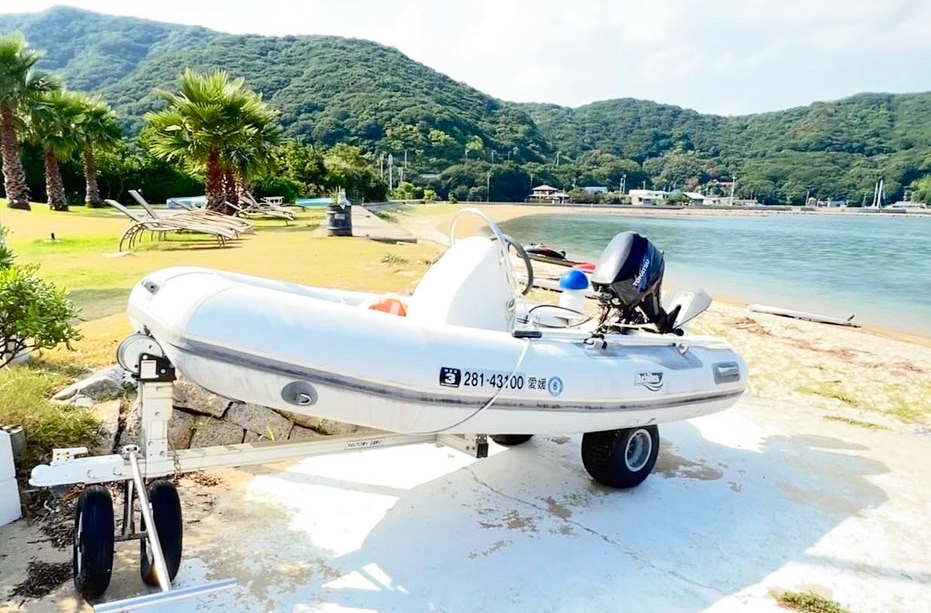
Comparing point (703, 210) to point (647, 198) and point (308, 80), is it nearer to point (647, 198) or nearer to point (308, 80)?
point (647, 198)

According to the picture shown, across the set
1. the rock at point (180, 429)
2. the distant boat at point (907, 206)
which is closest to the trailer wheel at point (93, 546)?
the rock at point (180, 429)

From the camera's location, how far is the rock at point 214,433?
393 cm

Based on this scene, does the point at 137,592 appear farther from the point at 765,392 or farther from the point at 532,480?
the point at 765,392

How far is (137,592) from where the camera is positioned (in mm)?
2656

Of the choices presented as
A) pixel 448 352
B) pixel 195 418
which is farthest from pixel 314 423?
pixel 448 352

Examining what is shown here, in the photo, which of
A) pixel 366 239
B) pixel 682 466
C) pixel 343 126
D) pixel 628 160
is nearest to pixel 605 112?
pixel 628 160

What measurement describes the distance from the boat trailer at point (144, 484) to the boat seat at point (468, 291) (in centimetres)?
104

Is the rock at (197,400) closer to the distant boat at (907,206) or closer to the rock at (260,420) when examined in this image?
the rock at (260,420)

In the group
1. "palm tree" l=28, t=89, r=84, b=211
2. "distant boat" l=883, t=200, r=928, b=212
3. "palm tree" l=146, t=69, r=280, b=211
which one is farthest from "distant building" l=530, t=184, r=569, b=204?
"palm tree" l=146, t=69, r=280, b=211

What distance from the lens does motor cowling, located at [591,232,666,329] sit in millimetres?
4105

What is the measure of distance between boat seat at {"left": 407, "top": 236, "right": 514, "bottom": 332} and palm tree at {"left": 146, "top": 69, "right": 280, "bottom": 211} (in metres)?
16.4

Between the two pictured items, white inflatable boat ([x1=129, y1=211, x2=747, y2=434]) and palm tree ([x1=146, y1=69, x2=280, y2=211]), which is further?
palm tree ([x1=146, y1=69, x2=280, y2=211])

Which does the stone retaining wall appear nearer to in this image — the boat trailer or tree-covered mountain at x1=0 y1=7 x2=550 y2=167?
the boat trailer

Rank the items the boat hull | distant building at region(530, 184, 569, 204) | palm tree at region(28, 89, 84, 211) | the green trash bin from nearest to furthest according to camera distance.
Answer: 1. the boat hull
2. the green trash bin
3. palm tree at region(28, 89, 84, 211)
4. distant building at region(530, 184, 569, 204)
